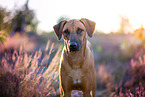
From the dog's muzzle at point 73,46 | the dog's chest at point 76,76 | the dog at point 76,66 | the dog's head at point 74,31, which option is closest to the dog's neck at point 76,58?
the dog at point 76,66

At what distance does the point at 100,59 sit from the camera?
10211mm

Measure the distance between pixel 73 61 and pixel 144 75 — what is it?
2963 mm

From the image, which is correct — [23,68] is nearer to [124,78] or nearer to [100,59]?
[124,78]

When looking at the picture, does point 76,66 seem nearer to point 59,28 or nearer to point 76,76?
point 76,76

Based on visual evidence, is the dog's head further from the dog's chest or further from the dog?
the dog's chest

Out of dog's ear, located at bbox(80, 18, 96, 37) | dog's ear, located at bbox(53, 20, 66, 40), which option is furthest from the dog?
dog's ear, located at bbox(53, 20, 66, 40)

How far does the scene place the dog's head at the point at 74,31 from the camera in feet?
10.00

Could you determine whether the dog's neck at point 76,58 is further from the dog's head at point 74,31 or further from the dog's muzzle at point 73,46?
the dog's muzzle at point 73,46

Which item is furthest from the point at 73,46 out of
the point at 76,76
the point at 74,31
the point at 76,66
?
the point at 76,76

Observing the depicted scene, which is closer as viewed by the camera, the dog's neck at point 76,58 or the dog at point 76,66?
the dog at point 76,66

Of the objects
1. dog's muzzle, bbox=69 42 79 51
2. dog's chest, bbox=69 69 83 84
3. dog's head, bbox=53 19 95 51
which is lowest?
dog's chest, bbox=69 69 83 84

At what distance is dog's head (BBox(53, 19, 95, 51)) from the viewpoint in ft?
10.00

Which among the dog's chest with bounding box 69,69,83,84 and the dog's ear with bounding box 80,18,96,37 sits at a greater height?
the dog's ear with bounding box 80,18,96,37

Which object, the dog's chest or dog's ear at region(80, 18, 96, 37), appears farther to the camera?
dog's ear at region(80, 18, 96, 37)
